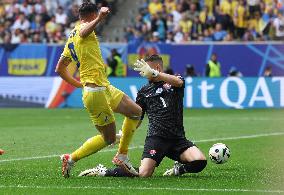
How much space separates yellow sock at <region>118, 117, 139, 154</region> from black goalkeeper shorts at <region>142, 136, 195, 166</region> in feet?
0.84

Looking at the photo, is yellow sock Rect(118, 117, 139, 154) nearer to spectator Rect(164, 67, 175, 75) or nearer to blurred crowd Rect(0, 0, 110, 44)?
spectator Rect(164, 67, 175, 75)

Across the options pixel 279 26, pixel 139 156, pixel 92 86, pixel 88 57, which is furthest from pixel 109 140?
pixel 279 26

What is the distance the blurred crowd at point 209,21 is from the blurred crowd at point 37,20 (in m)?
2.59

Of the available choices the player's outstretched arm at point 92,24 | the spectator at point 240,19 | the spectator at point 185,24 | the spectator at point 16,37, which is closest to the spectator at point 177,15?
the spectator at point 185,24

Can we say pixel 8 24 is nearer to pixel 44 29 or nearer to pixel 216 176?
pixel 44 29

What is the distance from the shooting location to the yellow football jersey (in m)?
11.2

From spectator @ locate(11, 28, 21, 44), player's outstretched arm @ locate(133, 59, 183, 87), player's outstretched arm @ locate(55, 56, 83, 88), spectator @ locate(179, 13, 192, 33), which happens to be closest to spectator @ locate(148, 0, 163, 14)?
spectator @ locate(179, 13, 192, 33)

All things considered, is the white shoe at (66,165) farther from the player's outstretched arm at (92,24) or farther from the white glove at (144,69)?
the player's outstretched arm at (92,24)

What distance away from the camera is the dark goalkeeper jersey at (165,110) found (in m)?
11.7

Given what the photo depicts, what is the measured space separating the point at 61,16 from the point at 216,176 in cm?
2488

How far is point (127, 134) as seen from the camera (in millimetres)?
11750

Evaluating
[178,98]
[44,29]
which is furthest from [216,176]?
[44,29]

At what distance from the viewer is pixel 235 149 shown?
1568 cm

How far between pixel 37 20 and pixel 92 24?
25435 millimetres
